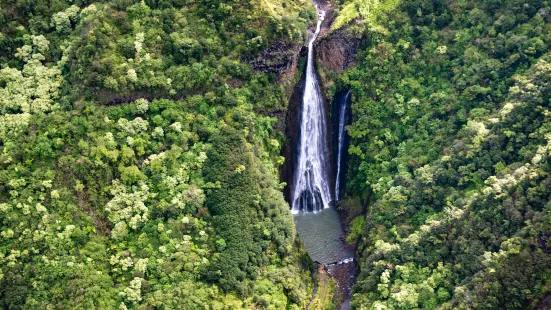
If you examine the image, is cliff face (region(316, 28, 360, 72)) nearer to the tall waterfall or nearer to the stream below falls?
the tall waterfall

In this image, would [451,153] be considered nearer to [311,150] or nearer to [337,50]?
[311,150]

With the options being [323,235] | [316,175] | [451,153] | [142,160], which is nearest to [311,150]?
[316,175]

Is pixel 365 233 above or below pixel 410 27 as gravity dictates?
below

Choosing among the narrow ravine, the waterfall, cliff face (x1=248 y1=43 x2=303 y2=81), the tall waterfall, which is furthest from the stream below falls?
cliff face (x1=248 y1=43 x2=303 y2=81)

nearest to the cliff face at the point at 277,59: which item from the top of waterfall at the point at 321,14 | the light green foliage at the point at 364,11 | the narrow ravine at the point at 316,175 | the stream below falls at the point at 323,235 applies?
the narrow ravine at the point at 316,175

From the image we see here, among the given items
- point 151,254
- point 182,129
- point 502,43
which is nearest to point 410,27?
point 502,43

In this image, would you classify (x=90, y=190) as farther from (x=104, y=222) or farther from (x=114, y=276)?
(x=114, y=276)

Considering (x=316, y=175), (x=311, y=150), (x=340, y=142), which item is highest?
(x=340, y=142)
